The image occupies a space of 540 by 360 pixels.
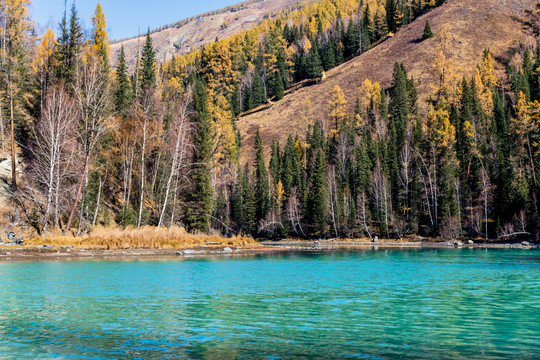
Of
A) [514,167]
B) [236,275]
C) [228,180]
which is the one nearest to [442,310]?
[236,275]

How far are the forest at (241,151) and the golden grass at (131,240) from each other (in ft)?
7.35

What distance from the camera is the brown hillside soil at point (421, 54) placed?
119625 millimetres

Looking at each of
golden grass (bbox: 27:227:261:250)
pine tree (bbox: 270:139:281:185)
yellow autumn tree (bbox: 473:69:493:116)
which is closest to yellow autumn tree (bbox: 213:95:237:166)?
pine tree (bbox: 270:139:281:185)

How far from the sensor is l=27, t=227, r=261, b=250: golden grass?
32.9 metres

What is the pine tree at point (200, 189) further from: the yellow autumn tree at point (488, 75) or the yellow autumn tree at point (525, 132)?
the yellow autumn tree at point (488, 75)

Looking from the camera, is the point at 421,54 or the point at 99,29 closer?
the point at 99,29

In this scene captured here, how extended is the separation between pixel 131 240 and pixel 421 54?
11214 cm

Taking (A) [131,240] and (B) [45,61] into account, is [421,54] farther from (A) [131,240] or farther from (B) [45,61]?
(A) [131,240]

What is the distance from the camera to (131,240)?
3556cm

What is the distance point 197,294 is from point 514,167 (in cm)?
6271

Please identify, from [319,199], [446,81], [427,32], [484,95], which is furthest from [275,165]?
[427,32]

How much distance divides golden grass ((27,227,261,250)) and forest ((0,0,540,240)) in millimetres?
2242

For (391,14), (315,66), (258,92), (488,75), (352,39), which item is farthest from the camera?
(391,14)

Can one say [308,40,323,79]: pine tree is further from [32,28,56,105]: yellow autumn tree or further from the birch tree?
the birch tree
